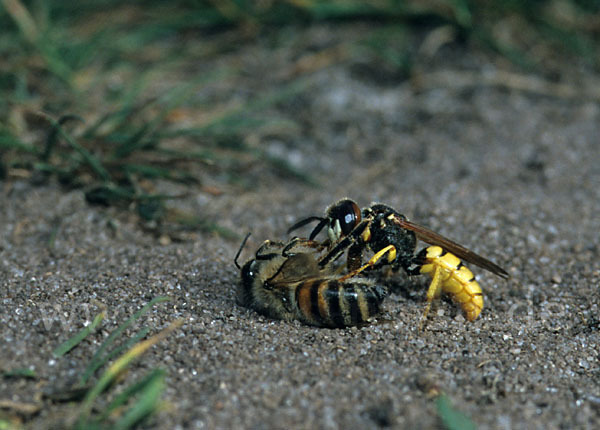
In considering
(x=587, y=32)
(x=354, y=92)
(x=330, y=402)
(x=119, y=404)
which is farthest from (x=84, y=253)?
(x=587, y=32)

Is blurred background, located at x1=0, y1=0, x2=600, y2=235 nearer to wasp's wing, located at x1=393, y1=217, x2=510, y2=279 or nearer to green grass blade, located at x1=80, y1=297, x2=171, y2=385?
wasp's wing, located at x1=393, y1=217, x2=510, y2=279

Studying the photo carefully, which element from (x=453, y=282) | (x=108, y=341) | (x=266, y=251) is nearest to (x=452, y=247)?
(x=453, y=282)

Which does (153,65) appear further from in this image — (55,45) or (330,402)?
(330,402)

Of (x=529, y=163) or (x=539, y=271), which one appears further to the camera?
(x=529, y=163)

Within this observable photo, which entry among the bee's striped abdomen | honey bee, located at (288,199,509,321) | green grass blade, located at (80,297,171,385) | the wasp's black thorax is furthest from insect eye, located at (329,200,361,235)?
green grass blade, located at (80,297,171,385)

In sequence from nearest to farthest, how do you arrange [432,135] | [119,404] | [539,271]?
[119,404], [539,271], [432,135]

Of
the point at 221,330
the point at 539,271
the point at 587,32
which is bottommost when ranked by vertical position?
the point at 539,271

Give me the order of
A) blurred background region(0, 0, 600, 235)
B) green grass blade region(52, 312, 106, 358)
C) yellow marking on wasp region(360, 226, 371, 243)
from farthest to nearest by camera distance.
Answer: blurred background region(0, 0, 600, 235) → yellow marking on wasp region(360, 226, 371, 243) → green grass blade region(52, 312, 106, 358)

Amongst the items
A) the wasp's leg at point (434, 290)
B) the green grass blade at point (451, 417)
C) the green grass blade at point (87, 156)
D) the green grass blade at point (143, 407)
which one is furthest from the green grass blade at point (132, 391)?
the green grass blade at point (87, 156)
